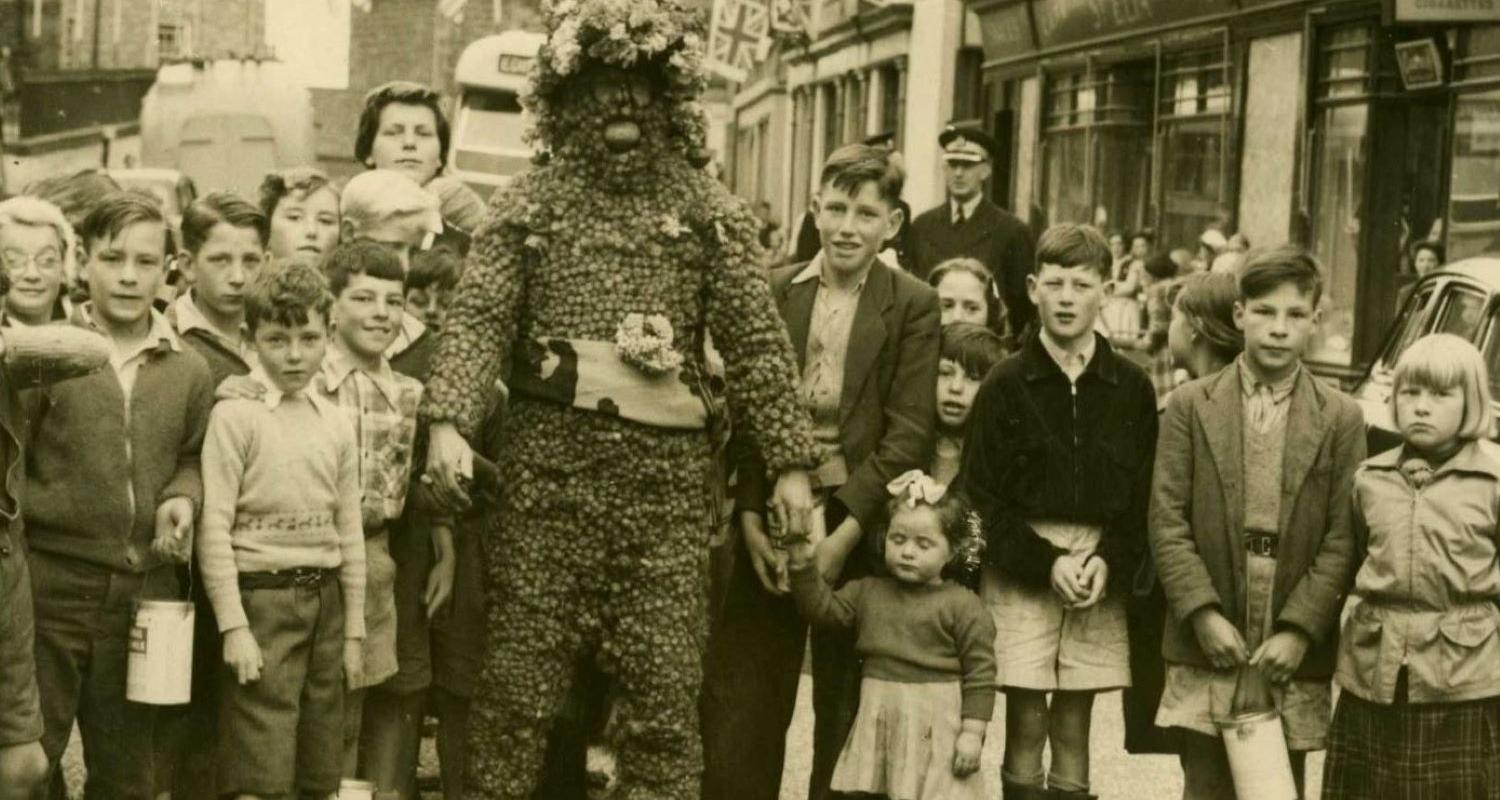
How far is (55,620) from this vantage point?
522 cm

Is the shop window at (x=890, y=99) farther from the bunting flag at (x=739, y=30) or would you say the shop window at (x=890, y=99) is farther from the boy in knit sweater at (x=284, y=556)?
the boy in knit sweater at (x=284, y=556)

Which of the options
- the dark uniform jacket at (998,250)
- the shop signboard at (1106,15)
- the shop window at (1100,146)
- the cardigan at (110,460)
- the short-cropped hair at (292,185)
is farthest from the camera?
the shop window at (1100,146)

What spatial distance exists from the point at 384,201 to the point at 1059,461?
224cm

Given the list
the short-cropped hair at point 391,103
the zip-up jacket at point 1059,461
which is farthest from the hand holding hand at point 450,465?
the short-cropped hair at point 391,103

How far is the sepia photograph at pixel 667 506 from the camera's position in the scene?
5.32 metres

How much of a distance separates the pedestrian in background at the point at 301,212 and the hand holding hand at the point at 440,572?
126 centimetres

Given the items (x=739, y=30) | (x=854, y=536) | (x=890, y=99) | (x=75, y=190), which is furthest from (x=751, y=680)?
(x=890, y=99)

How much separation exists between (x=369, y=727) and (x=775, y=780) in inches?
44.5

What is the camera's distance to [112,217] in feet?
17.9

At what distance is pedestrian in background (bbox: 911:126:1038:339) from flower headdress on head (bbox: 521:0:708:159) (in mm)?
3577

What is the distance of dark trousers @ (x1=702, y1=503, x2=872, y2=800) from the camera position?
20.1 ft

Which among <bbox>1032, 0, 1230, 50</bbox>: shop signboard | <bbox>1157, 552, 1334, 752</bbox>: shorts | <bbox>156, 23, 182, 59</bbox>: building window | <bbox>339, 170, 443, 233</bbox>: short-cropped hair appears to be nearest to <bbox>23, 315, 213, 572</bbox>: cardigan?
<bbox>339, 170, 443, 233</bbox>: short-cropped hair

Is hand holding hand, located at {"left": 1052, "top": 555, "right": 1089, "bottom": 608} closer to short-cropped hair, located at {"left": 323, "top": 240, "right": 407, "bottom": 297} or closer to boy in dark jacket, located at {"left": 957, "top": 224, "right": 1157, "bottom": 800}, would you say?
boy in dark jacket, located at {"left": 957, "top": 224, "right": 1157, "bottom": 800}

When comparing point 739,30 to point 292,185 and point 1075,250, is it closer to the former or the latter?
point 292,185
